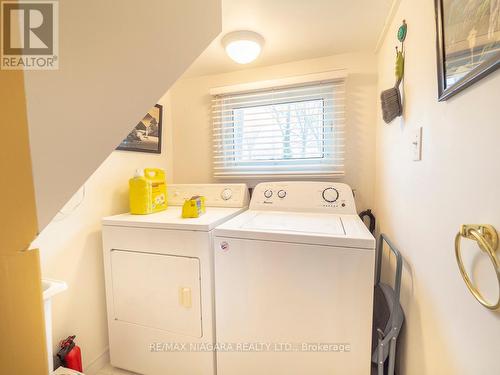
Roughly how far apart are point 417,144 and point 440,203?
1.05ft

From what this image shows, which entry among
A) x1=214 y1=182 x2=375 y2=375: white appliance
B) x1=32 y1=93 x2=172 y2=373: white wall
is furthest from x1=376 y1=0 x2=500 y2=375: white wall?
x1=32 y1=93 x2=172 y2=373: white wall

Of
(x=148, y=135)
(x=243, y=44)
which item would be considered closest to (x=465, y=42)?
(x=243, y=44)

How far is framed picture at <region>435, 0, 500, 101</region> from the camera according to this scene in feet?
1.72

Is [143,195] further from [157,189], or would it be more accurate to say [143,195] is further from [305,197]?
[305,197]

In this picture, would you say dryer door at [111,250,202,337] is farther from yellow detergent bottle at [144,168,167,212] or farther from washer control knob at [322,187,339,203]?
washer control knob at [322,187,339,203]

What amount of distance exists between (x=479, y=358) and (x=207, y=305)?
111 centimetres

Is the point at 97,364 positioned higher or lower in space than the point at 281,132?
lower

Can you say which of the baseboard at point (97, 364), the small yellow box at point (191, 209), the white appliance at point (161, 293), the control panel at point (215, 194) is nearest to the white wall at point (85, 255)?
the baseboard at point (97, 364)

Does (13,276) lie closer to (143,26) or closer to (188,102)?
(143,26)

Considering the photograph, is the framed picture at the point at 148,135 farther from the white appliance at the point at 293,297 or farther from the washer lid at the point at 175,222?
the white appliance at the point at 293,297

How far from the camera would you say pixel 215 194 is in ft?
6.37

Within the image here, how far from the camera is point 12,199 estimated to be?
35cm

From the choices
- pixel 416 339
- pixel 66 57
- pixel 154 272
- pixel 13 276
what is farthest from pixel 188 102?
pixel 416 339

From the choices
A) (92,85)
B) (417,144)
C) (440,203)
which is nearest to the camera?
(92,85)
